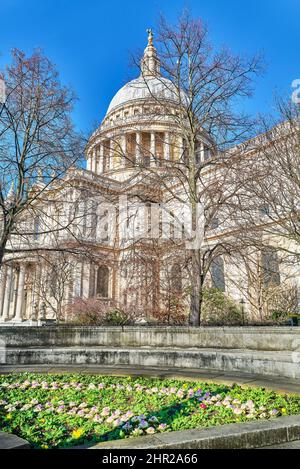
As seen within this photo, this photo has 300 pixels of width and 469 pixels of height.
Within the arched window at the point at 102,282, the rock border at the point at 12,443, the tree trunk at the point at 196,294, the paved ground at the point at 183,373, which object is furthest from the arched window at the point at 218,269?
the arched window at the point at 102,282

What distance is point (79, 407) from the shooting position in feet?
15.8

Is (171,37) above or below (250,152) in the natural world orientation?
above

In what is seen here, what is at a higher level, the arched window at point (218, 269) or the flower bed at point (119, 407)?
the arched window at point (218, 269)

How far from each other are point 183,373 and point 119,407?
2528 mm

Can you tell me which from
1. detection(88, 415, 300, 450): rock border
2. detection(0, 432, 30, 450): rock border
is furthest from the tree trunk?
detection(0, 432, 30, 450): rock border

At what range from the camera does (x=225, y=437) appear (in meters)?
3.06

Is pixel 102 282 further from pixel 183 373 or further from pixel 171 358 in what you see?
pixel 183 373

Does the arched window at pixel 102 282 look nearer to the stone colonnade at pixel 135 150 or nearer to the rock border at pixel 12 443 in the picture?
the stone colonnade at pixel 135 150

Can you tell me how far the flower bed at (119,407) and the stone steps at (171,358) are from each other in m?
1.32

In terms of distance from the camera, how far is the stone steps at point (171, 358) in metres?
6.61

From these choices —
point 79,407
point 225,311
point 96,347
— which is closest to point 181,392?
point 79,407

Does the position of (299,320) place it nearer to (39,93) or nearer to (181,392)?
(181,392)

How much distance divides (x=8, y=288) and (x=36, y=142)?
38614 mm

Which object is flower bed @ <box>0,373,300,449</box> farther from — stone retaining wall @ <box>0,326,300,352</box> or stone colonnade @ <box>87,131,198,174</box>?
stone colonnade @ <box>87,131,198,174</box>
